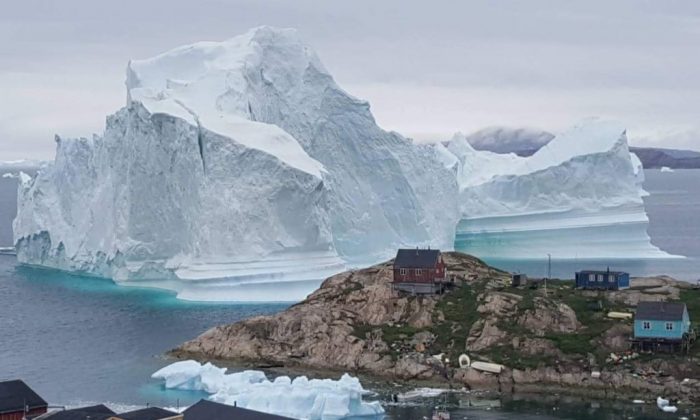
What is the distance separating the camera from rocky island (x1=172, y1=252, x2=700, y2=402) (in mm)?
40594

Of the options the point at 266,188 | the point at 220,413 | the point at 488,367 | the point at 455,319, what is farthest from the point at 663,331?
the point at 266,188

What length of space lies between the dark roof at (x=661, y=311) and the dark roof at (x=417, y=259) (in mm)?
9169

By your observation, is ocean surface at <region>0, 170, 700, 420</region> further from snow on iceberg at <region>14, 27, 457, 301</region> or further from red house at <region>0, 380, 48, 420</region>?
red house at <region>0, 380, 48, 420</region>

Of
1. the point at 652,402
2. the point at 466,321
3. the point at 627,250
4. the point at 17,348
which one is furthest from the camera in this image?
the point at 627,250

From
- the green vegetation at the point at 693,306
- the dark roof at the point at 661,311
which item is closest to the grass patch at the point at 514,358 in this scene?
the dark roof at the point at 661,311

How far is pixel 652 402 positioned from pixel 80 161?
46.4m

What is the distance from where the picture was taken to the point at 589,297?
4641 cm

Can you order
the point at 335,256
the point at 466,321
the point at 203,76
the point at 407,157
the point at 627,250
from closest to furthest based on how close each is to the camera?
the point at 466,321
the point at 335,256
the point at 203,76
the point at 407,157
the point at 627,250

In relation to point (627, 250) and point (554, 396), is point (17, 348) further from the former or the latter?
point (627, 250)

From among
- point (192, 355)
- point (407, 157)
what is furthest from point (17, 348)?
point (407, 157)

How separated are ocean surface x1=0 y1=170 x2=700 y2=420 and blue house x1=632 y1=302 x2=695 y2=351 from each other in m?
3.71

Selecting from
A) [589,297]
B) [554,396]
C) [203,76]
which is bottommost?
[554,396]

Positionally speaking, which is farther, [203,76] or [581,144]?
[581,144]

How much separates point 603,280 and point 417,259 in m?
7.89
